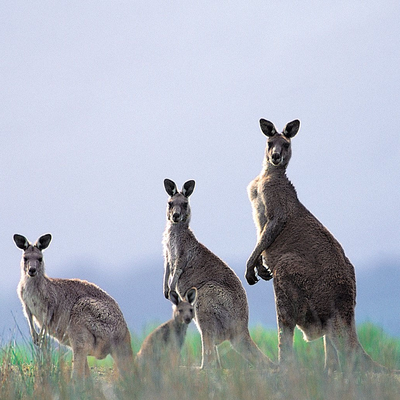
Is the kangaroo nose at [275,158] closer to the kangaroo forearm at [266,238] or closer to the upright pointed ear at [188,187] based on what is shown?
the kangaroo forearm at [266,238]

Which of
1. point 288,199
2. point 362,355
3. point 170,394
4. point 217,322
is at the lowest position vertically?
point 170,394

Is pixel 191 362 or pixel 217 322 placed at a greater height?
pixel 217 322

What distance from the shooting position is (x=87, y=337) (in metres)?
8.75

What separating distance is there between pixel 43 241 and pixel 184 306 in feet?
7.07

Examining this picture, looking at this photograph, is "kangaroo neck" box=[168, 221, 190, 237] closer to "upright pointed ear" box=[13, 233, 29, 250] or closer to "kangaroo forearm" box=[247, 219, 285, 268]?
"kangaroo forearm" box=[247, 219, 285, 268]

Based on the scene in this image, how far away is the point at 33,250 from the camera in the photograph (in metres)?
9.48

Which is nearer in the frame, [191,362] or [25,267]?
[191,362]

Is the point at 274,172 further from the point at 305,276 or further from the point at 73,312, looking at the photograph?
the point at 73,312

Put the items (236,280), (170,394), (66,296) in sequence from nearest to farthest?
(170,394), (66,296), (236,280)

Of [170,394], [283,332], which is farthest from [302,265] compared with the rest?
[170,394]

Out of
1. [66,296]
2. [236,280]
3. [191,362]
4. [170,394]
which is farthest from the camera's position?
[236,280]

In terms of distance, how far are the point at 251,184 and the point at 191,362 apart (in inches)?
168

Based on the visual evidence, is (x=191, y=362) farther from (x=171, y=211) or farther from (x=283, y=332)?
(x=171, y=211)

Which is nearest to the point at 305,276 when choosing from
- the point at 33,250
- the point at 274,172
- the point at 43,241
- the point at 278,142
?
the point at 274,172
